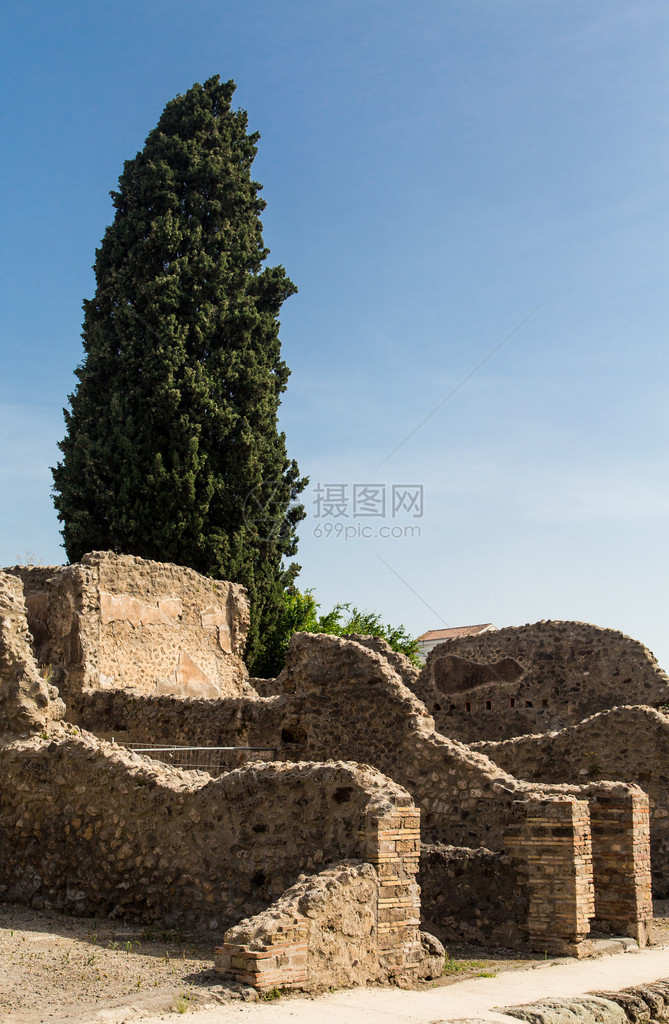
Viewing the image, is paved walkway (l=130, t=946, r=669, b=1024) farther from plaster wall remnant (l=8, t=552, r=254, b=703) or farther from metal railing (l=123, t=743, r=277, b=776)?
plaster wall remnant (l=8, t=552, r=254, b=703)

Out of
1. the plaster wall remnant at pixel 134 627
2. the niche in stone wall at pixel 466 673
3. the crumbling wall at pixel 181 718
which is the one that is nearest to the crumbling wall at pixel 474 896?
the crumbling wall at pixel 181 718

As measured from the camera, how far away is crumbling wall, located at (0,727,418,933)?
295 inches

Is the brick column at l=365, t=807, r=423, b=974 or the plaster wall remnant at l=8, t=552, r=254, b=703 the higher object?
the plaster wall remnant at l=8, t=552, r=254, b=703

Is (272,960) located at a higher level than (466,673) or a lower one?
lower

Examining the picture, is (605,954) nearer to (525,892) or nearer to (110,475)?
(525,892)

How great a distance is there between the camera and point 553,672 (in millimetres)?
15828

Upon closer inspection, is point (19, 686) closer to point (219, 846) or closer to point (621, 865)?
point (219, 846)

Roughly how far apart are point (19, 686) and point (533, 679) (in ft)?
28.5

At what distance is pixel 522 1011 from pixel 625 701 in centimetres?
944

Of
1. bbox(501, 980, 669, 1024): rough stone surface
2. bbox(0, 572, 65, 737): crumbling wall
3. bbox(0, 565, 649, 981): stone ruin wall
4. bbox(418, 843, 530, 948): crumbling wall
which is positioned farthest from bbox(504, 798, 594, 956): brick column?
bbox(0, 572, 65, 737): crumbling wall

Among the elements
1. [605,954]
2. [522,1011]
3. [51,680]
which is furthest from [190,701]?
[522,1011]

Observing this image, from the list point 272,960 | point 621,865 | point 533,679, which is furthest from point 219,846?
point 533,679

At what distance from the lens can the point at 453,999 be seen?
663 cm

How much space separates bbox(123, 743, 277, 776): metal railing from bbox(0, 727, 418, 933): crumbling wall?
9.85 ft
